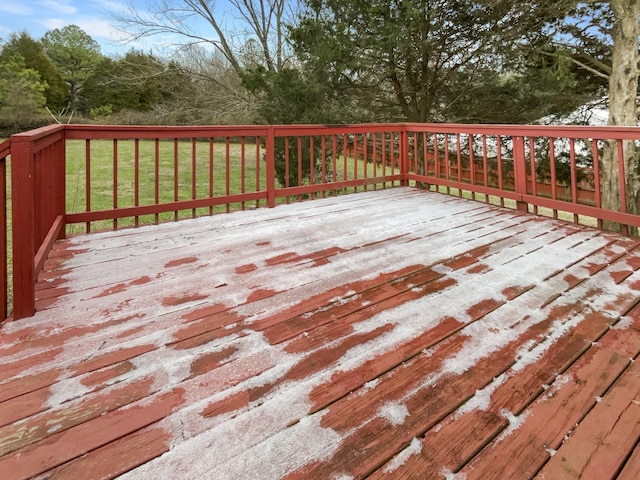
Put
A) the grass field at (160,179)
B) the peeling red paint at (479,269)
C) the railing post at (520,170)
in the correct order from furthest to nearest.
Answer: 1. the grass field at (160,179)
2. the railing post at (520,170)
3. the peeling red paint at (479,269)

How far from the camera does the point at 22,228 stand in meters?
1.72

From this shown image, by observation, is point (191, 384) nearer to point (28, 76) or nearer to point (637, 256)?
point (637, 256)

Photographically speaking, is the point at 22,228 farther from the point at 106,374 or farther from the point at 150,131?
the point at 150,131

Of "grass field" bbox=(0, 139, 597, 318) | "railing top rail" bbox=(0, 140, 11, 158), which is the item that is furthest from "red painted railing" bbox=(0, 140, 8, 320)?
"grass field" bbox=(0, 139, 597, 318)

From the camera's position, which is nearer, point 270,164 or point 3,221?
point 3,221

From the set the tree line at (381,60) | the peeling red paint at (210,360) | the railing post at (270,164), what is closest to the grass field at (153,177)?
the tree line at (381,60)

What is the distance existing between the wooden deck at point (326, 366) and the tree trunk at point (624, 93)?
4639mm

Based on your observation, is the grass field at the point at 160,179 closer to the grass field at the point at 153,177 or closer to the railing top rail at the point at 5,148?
the grass field at the point at 153,177

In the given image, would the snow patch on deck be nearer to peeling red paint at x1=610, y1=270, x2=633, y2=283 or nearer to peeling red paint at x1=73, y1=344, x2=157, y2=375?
peeling red paint at x1=73, y1=344, x2=157, y2=375

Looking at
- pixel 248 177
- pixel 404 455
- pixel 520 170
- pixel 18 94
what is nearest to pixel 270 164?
pixel 520 170

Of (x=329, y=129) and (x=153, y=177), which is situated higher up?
(x=153, y=177)

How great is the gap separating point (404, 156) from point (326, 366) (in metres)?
4.17

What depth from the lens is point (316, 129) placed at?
4.29m

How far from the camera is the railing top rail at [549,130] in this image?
2975mm
